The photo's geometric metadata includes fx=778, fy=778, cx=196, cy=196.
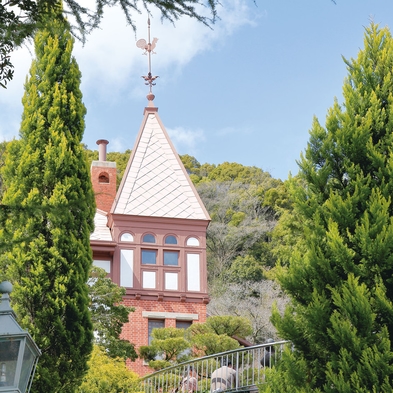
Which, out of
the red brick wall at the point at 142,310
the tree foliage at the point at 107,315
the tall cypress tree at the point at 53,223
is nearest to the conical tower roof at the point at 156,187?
the red brick wall at the point at 142,310

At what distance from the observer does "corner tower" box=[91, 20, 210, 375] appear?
2522cm

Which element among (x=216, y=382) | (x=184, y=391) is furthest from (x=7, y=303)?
(x=184, y=391)

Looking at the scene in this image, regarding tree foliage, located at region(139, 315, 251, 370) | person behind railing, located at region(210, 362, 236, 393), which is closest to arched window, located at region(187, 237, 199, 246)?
tree foliage, located at region(139, 315, 251, 370)

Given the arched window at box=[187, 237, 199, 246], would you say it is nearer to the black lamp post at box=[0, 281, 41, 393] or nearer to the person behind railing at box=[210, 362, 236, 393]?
the person behind railing at box=[210, 362, 236, 393]

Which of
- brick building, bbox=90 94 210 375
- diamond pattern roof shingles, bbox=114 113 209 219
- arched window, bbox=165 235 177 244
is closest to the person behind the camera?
brick building, bbox=90 94 210 375

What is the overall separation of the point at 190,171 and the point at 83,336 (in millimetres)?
41772

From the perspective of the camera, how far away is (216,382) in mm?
13633

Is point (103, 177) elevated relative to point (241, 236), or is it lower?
lower

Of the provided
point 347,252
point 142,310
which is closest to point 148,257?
point 142,310

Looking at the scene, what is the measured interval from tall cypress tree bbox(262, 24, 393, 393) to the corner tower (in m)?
16.1

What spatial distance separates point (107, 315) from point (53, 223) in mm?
8465

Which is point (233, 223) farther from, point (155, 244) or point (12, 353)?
point (12, 353)

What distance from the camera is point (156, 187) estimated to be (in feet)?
87.7

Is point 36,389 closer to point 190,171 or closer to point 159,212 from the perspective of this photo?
point 159,212
